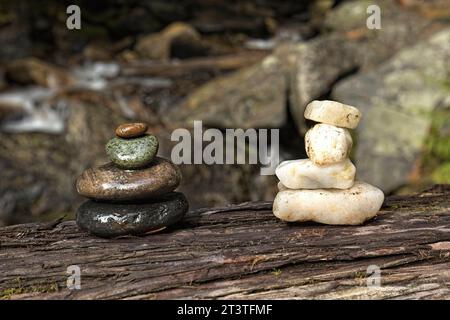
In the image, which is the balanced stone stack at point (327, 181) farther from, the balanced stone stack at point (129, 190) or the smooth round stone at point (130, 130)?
the smooth round stone at point (130, 130)

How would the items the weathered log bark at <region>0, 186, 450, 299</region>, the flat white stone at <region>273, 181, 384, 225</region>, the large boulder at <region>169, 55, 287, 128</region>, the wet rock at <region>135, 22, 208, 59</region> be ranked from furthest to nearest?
1. the wet rock at <region>135, 22, 208, 59</region>
2. the large boulder at <region>169, 55, 287, 128</region>
3. the flat white stone at <region>273, 181, 384, 225</region>
4. the weathered log bark at <region>0, 186, 450, 299</region>

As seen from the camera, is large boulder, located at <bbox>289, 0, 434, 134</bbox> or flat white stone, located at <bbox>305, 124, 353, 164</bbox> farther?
large boulder, located at <bbox>289, 0, 434, 134</bbox>

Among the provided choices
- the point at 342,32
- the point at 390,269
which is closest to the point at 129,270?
the point at 390,269

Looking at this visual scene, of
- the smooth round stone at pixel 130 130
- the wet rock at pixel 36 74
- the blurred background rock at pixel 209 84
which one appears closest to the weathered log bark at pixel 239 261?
the smooth round stone at pixel 130 130

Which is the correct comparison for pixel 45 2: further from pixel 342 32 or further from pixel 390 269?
pixel 390 269

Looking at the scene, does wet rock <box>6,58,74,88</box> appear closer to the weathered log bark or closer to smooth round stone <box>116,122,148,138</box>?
the weathered log bark

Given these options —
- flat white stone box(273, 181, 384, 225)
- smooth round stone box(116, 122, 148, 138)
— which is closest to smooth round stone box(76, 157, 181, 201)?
smooth round stone box(116, 122, 148, 138)

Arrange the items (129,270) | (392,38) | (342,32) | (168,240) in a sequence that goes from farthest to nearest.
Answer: (342,32), (392,38), (168,240), (129,270)

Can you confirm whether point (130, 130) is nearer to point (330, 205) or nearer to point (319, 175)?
point (319, 175)
